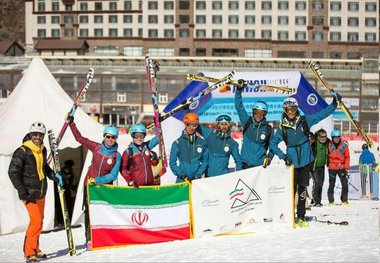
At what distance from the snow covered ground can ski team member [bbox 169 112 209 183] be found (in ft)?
3.39

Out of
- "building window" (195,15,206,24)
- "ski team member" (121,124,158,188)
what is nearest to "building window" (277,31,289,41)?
"building window" (195,15,206,24)

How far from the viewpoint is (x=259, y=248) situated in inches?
265

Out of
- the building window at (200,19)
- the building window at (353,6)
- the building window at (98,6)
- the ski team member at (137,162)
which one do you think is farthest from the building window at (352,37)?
the ski team member at (137,162)

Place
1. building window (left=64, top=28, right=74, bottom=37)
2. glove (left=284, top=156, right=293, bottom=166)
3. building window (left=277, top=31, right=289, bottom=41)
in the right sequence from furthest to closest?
building window (left=64, top=28, right=74, bottom=37) < building window (left=277, top=31, right=289, bottom=41) < glove (left=284, top=156, right=293, bottom=166)

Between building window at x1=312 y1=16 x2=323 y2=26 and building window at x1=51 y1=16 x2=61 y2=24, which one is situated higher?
building window at x1=51 y1=16 x2=61 y2=24

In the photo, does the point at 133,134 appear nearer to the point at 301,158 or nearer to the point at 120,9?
the point at 301,158

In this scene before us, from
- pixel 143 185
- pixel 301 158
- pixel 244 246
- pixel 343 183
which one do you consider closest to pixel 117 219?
pixel 143 185

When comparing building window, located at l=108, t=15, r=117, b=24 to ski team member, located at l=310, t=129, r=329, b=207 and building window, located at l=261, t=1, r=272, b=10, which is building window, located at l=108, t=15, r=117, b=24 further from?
ski team member, located at l=310, t=129, r=329, b=207

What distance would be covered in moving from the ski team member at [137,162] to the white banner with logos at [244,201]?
2.01 ft

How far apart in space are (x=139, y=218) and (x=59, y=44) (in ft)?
243

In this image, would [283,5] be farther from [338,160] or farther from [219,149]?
[219,149]

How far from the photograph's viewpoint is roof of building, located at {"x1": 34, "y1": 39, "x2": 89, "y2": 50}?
78.3 meters

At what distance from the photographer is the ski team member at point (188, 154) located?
820cm

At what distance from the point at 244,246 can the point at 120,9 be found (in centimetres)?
7540
